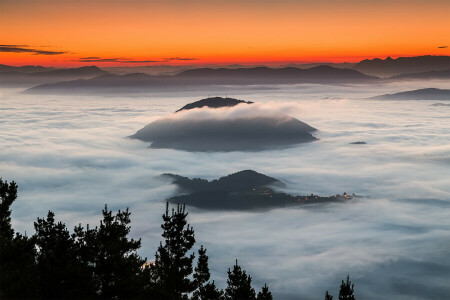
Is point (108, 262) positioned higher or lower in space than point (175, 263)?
higher

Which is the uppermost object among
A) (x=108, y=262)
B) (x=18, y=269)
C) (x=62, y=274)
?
(x=108, y=262)

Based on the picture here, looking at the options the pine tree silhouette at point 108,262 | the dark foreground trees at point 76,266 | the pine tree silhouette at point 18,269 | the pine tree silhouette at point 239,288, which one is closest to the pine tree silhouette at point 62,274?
the dark foreground trees at point 76,266

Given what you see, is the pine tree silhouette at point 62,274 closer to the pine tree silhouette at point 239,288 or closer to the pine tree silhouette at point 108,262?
the pine tree silhouette at point 108,262

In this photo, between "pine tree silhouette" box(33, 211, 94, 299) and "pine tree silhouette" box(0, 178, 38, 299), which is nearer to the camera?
"pine tree silhouette" box(33, 211, 94, 299)

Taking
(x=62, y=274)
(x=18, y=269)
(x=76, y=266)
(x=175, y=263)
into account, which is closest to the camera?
(x=62, y=274)

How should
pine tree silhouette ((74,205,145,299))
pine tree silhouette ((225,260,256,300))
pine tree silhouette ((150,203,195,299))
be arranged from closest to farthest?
1. pine tree silhouette ((74,205,145,299))
2. pine tree silhouette ((150,203,195,299))
3. pine tree silhouette ((225,260,256,300))

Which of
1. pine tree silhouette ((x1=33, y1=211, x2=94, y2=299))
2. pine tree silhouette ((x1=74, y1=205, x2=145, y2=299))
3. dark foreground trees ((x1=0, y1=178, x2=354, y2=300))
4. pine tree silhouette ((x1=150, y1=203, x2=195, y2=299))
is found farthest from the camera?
pine tree silhouette ((x1=150, y1=203, x2=195, y2=299))

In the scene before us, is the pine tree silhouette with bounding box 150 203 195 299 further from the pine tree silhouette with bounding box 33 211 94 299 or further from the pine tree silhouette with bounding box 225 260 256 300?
the pine tree silhouette with bounding box 33 211 94 299

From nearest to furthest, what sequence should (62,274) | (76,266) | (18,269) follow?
(62,274) → (76,266) → (18,269)

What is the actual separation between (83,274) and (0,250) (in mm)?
8732

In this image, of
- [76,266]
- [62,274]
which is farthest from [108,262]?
[62,274]

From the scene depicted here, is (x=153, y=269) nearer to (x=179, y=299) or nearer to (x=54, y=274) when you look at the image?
(x=179, y=299)

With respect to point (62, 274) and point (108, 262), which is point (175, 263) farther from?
point (62, 274)

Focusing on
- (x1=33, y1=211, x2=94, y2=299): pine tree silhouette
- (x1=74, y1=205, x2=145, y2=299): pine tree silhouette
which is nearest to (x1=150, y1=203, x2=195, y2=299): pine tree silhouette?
(x1=74, y1=205, x2=145, y2=299): pine tree silhouette
